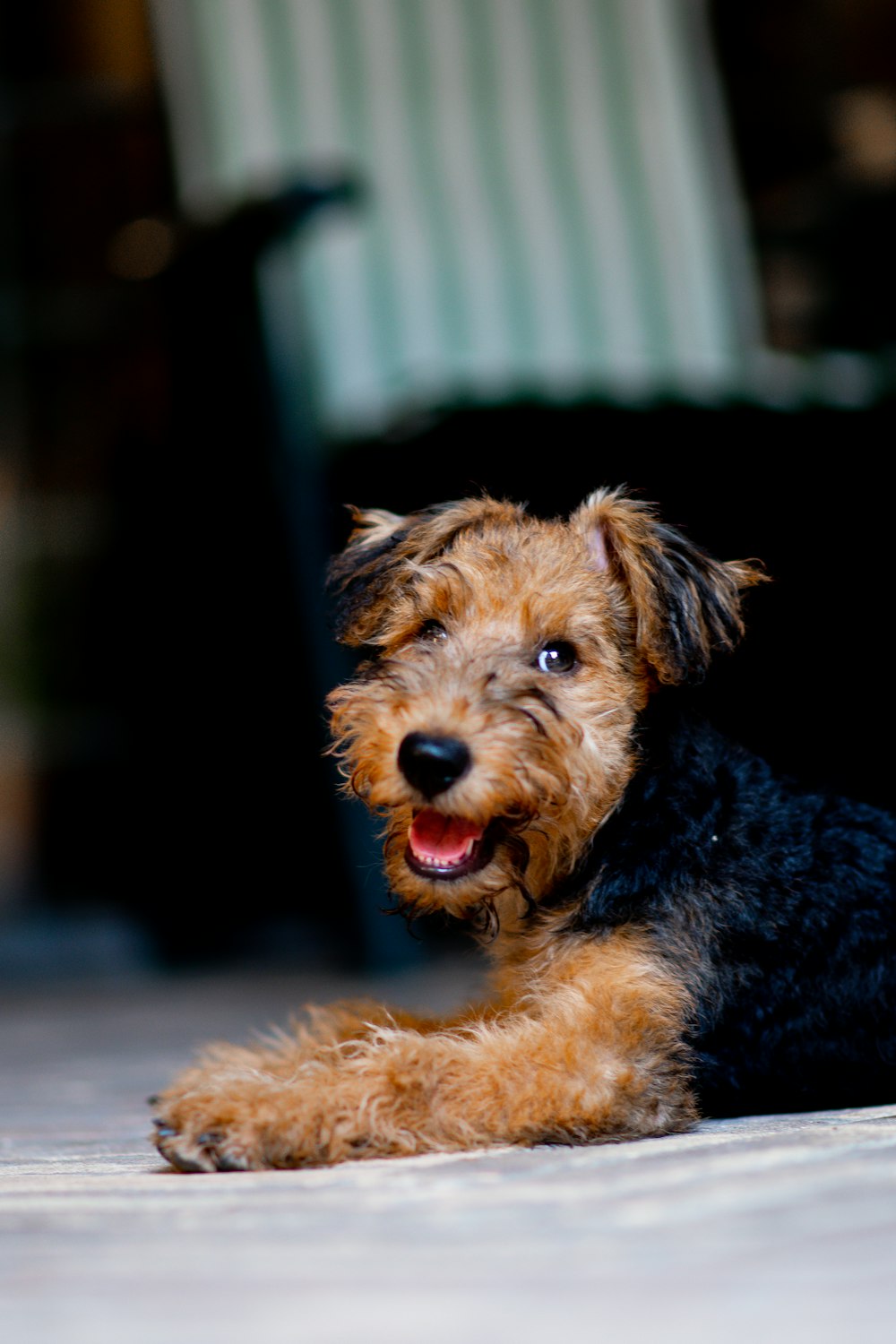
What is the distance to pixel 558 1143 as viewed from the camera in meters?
2.15

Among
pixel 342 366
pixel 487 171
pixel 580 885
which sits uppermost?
pixel 487 171

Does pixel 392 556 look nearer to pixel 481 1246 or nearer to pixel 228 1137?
pixel 228 1137

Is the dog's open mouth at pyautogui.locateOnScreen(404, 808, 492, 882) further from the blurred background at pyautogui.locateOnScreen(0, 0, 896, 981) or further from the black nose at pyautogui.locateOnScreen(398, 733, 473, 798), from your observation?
the blurred background at pyautogui.locateOnScreen(0, 0, 896, 981)

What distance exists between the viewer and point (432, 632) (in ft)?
8.98

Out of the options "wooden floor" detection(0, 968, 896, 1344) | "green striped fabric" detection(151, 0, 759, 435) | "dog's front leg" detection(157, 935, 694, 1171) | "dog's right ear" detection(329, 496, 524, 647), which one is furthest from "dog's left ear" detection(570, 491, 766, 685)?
"green striped fabric" detection(151, 0, 759, 435)

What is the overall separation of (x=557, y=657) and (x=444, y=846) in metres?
0.41

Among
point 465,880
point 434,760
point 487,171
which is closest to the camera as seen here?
point 434,760

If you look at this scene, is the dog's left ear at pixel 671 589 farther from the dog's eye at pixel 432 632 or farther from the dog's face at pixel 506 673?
the dog's eye at pixel 432 632

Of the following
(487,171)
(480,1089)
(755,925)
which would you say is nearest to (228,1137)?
(480,1089)

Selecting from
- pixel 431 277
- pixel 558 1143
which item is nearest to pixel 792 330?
pixel 431 277

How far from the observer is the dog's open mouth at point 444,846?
240cm

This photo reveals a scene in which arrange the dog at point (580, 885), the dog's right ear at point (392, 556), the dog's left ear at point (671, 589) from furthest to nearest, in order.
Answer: the dog's right ear at point (392, 556)
the dog's left ear at point (671, 589)
the dog at point (580, 885)

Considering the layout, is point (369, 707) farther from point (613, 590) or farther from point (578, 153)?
point (578, 153)

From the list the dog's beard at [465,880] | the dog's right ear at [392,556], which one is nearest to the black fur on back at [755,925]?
the dog's beard at [465,880]
